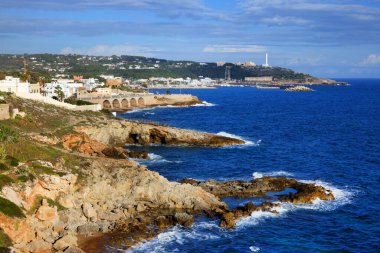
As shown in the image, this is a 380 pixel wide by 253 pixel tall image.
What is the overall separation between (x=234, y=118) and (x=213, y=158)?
65.1m

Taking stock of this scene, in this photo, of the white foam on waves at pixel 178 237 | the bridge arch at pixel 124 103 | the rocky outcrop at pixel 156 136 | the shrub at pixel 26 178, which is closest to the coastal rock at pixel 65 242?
the white foam on waves at pixel 178 237

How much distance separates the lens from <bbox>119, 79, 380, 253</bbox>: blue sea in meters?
44.5

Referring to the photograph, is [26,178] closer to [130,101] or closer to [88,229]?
[88,229]

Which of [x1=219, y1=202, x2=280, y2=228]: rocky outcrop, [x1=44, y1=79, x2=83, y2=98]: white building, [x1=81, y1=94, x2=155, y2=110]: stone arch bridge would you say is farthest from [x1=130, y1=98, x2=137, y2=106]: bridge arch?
[x1=219, y1=202, x2=280, y2=228]: rocky outcrop

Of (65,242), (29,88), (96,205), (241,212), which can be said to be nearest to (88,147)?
(96,205)

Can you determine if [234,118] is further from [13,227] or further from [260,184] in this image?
[13,227]

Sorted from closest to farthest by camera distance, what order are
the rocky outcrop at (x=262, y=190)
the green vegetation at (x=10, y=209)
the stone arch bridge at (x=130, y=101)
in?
the green vegetation at (x=10, y=209) < the rocky outcrop at (x=262, y=190) < the stone arch bridge at (x=130, y=101)

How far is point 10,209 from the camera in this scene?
4178 cm

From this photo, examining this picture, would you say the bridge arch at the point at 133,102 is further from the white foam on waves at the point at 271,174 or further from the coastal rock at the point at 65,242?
the coastal rock at the point at 65,242

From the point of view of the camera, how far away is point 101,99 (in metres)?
156

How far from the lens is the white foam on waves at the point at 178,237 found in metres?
42.4

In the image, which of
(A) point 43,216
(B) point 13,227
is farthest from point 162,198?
(B) point 13,227

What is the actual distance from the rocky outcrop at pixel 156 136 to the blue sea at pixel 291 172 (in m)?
3.90

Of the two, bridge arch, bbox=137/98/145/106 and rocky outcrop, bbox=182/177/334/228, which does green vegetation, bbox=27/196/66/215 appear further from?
bridge arch, bbox=137/98/145/106
